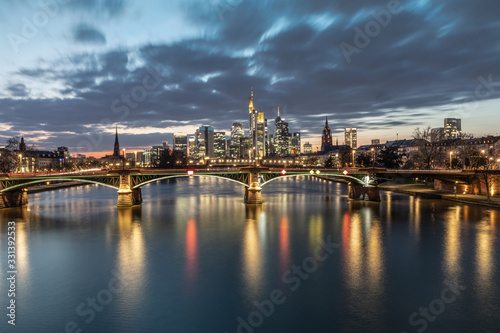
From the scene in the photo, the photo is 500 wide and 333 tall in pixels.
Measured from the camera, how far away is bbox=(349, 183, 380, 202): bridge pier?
78.6 m

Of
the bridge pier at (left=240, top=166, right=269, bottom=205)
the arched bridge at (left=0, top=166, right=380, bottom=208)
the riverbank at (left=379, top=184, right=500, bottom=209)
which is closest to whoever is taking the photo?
the riverbank at (left=379, top=184, right=500, bottom=209)

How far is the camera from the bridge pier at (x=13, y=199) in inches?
2694

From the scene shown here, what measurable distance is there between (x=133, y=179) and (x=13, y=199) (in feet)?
87.3

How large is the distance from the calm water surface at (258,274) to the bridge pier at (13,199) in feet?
56.2

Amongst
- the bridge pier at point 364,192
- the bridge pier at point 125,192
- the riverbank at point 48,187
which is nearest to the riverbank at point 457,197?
the bridge pier at point 364,192

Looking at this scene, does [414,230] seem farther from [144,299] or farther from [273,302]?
[144,299]

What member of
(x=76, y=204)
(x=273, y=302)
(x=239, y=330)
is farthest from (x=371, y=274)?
(x=76, y=204)

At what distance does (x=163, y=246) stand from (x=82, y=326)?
18586mm

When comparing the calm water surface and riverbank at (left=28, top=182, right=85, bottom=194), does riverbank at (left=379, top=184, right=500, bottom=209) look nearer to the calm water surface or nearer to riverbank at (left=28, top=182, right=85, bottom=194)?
the calm water surface

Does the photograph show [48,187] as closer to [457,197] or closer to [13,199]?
[13,199]

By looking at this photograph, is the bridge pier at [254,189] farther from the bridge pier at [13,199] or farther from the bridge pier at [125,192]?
the bridge pier at [13,199]

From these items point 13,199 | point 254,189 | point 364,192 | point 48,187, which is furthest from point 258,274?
point 48,187

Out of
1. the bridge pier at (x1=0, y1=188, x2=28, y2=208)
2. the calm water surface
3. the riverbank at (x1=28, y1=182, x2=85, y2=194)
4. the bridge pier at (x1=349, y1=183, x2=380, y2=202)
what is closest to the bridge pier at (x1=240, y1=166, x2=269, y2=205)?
the calm water surface

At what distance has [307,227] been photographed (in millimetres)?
50000
